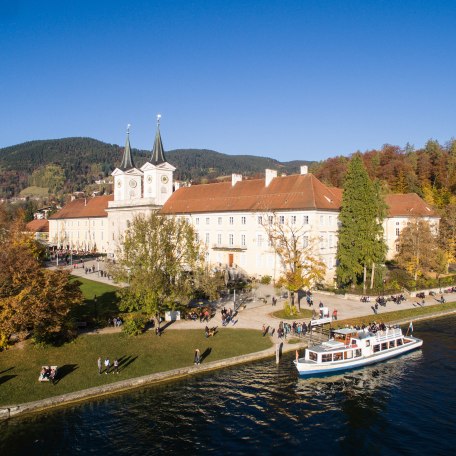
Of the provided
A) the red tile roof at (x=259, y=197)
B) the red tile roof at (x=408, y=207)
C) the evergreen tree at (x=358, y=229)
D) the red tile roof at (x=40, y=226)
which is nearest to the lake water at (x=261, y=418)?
the evergreen tree at (x=358, y=229)

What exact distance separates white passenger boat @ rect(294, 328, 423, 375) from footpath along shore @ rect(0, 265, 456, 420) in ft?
9.17

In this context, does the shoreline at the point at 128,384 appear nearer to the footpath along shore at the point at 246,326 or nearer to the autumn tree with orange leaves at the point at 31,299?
the footpath along shore at the point at 246,326

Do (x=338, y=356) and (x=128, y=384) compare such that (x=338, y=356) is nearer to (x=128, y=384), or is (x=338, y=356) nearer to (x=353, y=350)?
(x=353, y=350)

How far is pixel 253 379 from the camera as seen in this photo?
98.1ft

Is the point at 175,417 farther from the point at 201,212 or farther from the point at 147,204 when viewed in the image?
the point at 147,204

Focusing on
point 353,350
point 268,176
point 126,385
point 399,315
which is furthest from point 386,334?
point 268,176

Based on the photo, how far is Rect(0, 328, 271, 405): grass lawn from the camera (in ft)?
89.1

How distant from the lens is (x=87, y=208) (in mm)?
111188

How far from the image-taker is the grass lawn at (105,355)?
2716 centimetres

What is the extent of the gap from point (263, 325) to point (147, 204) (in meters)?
49.0

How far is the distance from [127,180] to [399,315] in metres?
61.6

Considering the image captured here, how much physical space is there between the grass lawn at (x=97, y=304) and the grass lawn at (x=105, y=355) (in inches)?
176

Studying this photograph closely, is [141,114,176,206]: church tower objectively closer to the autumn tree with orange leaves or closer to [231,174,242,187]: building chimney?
[231,174,242,187]: building chimney

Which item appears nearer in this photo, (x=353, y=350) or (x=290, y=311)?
(x=353, y=350)
